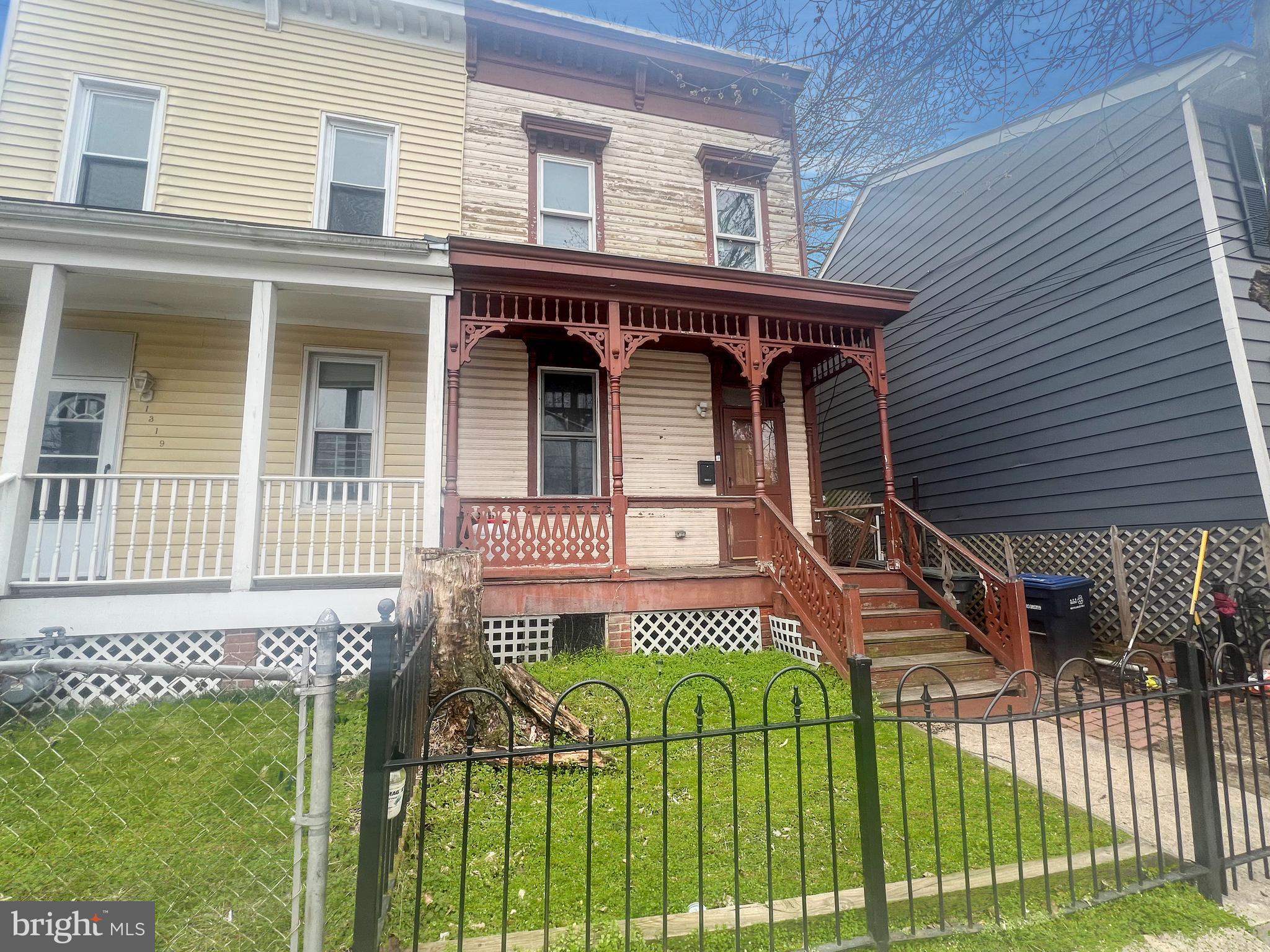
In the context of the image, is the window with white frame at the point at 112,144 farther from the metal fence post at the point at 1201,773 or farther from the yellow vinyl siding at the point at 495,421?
the metal fence post at the point at 1201,773

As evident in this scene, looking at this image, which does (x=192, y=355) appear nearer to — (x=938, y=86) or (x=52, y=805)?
(x=52, y=805)

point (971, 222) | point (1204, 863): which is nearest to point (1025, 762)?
point (1204, 863)

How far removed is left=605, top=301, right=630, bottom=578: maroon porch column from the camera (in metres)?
6.45

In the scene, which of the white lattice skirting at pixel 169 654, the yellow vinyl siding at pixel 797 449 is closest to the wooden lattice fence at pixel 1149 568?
the yellow vinyl siding at pixel 797 449

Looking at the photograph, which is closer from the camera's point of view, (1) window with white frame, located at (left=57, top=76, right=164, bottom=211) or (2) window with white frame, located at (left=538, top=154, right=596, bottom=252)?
(1) window with white frame, located at (left=57, top=76, right=164, bottom=211)

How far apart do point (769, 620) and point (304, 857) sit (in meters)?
5.09

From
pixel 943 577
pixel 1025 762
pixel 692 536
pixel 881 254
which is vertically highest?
pixel 881 254

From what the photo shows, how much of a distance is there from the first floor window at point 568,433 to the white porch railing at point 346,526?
1.79m

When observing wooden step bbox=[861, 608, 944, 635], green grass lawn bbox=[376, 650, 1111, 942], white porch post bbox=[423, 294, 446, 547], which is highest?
white porch post bbox=[423, 294, 446, 547]

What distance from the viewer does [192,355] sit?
22.9ft

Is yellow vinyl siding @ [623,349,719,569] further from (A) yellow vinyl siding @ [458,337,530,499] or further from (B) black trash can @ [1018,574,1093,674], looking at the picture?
(B) black trash can @ [1018,574,1093,674]

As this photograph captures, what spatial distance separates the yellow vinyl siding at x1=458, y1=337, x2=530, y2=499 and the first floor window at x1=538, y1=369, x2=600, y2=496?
286 mm

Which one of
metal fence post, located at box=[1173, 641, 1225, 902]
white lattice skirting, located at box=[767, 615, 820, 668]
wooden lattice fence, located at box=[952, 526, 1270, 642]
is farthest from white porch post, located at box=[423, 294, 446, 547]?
wooden lattice fence, located at box=[952, 526, 1270, 642]

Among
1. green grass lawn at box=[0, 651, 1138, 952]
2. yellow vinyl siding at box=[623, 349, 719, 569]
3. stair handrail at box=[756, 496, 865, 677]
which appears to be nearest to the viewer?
green grass lawn at box=[0, 651, 1138, 952]
